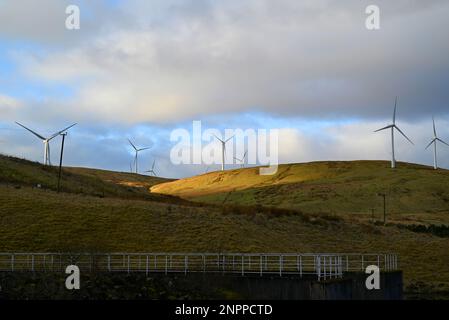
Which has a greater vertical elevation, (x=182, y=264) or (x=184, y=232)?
(x=184, y=232)

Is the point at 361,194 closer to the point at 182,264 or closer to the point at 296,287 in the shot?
the point at 182,264

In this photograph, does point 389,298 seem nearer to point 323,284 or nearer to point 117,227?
point 323,284

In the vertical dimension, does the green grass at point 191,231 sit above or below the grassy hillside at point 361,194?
below

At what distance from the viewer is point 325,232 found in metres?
73.8

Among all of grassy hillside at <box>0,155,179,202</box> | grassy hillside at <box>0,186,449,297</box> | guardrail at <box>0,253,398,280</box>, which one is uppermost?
grassy hillside at <box>0,155,179,202</box>

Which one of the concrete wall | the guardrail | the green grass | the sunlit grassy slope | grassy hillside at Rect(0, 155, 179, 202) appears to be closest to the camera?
the concrete wall

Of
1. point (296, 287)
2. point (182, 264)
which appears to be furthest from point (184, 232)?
point (296, 287)

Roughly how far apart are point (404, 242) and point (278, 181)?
120649mm

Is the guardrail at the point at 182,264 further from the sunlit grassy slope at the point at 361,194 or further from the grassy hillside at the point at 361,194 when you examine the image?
the sunlit grassy slope at the point at 361,194

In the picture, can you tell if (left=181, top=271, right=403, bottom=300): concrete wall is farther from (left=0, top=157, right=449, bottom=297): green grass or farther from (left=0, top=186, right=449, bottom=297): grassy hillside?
(left=0, top=186, right=449, bottom=297): grassy hillside

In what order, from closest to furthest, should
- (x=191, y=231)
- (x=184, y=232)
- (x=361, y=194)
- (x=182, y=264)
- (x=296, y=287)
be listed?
(x=296, y=287) < (x=182, y=264) < (x=184, y=232) < (x=191, y=231) < (x=361, y=194)

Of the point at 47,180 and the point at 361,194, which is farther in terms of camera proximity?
the point at 361,194

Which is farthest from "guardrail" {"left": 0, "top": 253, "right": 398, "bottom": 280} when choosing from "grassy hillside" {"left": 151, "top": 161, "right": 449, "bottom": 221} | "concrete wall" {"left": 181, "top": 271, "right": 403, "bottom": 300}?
"grassy hillside" {"left": 151, "top": 161, "right": 449, "bottom": 221}

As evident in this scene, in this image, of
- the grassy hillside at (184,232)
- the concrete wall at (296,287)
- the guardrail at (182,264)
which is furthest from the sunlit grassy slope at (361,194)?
the concrete wall at (296,287)
